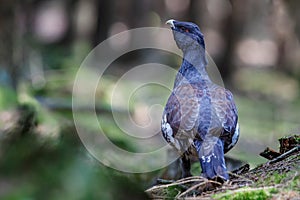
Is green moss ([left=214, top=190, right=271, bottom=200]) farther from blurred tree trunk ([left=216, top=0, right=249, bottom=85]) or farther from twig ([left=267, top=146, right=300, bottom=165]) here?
blurred tree trunk ([left=216, top=0, right=249, bottom=85])

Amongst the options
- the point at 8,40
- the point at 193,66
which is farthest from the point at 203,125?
the point at 8,40

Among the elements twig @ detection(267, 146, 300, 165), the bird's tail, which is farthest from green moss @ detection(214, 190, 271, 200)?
twig @ detection(267, 146, 300, 165)

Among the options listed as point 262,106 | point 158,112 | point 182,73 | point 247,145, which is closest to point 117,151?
point 182,73

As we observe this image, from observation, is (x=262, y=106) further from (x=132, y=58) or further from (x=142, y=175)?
(x=142, y=175)

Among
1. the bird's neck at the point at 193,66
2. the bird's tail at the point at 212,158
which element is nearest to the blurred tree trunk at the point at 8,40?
the bird's neck at the point at 193,66

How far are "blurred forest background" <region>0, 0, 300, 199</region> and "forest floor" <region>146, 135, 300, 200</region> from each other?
2.33 ft

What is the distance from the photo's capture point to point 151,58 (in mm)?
19078

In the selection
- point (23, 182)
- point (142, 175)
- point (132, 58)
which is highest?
point (23, 182)

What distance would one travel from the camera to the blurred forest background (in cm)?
474

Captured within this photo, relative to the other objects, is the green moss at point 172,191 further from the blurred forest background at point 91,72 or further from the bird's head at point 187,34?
the bird's head at point 187,34

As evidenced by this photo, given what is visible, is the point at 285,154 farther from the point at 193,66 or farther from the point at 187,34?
the point at 187,34

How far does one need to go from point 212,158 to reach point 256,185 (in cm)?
60

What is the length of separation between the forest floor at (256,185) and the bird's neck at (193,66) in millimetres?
1547

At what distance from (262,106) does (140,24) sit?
21.7ft
